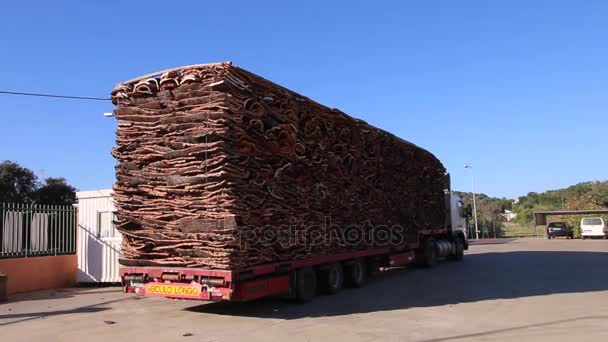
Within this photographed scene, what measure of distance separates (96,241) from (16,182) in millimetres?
24553

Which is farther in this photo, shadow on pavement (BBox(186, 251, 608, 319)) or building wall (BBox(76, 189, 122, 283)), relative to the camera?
building wall (BBox(76, 189, 122, 283))

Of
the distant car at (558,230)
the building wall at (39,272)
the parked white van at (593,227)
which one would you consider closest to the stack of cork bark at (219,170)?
the building wall at (39,272)

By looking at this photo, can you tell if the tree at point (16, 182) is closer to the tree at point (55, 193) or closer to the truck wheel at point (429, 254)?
the tree at point (55, 193)

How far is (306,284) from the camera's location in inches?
481

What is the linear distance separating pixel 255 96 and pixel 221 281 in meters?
3.48

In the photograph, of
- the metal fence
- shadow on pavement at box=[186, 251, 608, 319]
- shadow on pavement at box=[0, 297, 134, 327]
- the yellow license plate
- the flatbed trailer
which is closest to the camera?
the flatbed trailer

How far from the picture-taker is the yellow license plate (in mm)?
9891

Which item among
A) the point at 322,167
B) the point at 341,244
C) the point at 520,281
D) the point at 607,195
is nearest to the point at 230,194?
the point at 322,167

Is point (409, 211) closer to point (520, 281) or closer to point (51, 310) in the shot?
point (520, 281)

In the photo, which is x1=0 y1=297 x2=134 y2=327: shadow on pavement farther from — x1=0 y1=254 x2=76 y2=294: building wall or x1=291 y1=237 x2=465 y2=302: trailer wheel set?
x1=291 y1=237 x2=465 y2=302: trailer wheel set

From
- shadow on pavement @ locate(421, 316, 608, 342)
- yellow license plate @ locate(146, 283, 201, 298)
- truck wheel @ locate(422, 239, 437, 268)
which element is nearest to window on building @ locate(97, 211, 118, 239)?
yellow license plate @ locate(146, 283, 201, 298)

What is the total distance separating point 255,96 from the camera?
1055 centimetres

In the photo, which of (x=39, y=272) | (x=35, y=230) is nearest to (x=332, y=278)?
(x=39, y=272)

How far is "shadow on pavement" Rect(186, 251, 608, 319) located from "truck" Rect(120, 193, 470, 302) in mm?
366
